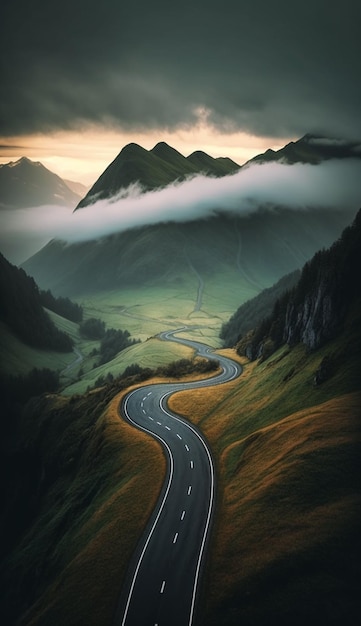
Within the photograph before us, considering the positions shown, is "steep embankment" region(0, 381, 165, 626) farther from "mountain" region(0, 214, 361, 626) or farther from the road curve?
the road curve

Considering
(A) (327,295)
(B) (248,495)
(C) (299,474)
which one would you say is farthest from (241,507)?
(A) (327,295)

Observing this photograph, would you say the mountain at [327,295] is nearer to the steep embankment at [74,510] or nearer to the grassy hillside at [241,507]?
the grassy hillside at [241,507]

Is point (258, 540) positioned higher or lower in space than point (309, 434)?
lower

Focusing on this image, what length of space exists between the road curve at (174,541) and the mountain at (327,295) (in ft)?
120

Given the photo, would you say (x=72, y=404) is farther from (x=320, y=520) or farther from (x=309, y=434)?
(x=320, y=520)

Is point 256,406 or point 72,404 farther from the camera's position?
point 72,404

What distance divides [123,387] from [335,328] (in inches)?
2761

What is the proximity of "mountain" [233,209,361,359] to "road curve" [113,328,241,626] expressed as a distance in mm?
36482

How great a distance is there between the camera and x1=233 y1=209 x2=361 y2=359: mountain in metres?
82.8

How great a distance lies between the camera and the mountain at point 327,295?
3260 inches

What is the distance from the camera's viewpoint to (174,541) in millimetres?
52719

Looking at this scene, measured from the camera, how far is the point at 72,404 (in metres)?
139

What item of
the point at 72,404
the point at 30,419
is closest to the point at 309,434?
the point at 72,404

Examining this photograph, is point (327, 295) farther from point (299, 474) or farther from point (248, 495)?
point (248, 495)
